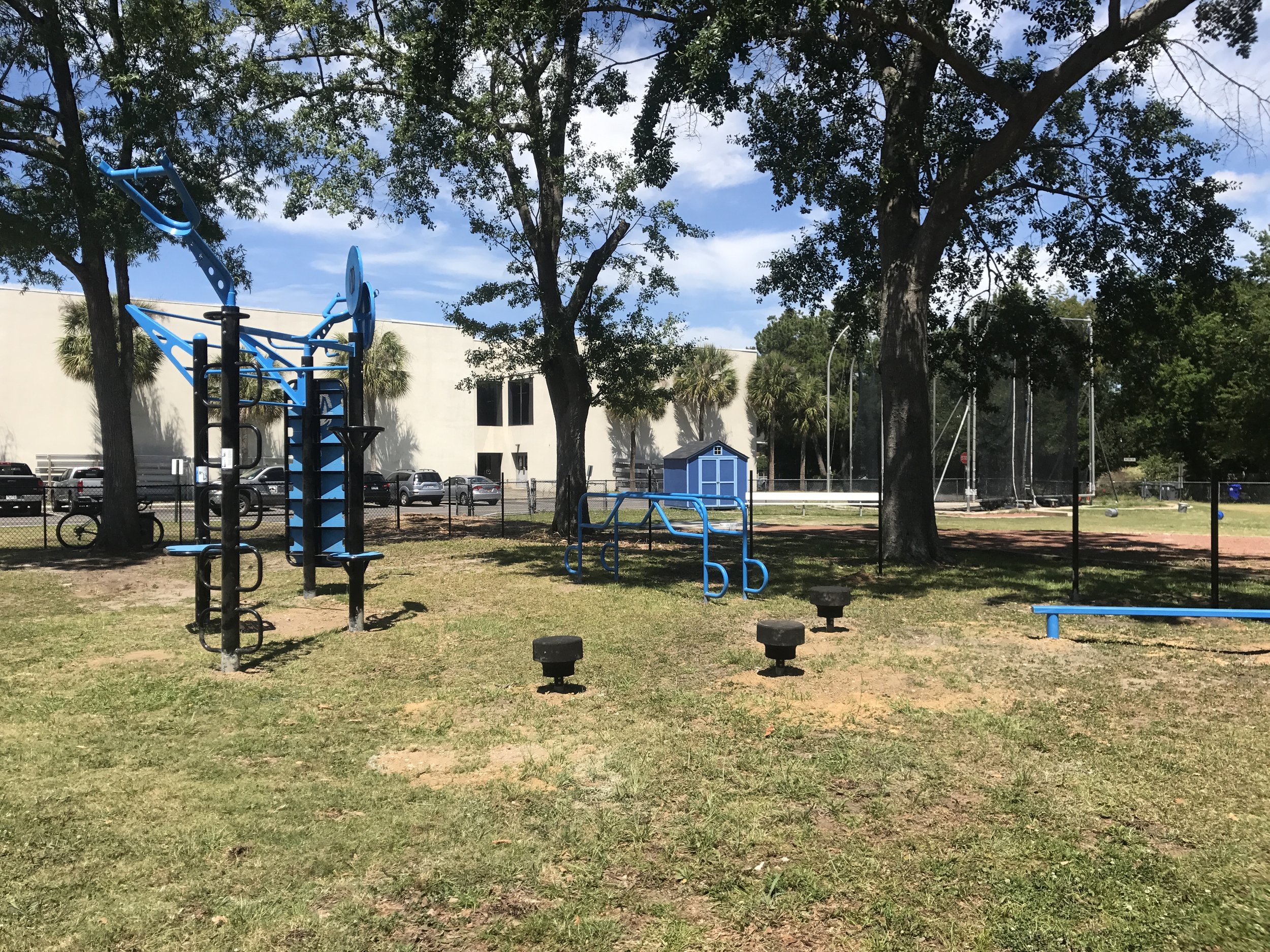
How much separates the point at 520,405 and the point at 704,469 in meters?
26.1

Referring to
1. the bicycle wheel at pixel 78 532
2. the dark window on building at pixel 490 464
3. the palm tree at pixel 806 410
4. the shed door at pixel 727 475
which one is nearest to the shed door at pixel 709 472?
the shed door at pixel 727 475

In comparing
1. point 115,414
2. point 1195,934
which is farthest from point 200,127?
point 1195,934

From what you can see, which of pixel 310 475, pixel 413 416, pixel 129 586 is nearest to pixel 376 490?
pixel 413 416

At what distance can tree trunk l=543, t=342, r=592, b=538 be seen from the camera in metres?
20.4

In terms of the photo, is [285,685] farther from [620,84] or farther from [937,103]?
[937,103]

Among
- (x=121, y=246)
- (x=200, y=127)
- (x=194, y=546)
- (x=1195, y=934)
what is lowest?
(x=1195, y=934)

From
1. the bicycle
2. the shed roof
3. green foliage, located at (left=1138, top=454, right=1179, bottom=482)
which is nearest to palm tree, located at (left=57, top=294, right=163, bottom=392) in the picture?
the bicycle

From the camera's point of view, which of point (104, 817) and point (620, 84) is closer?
point (104, 817)

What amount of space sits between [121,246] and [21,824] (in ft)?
45.7

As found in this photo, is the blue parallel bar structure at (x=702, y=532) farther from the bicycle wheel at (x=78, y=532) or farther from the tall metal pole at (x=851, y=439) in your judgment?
the tall metal pole at (x=851, y=439)

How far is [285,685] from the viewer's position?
7.25m

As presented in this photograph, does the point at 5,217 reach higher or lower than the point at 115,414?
higher

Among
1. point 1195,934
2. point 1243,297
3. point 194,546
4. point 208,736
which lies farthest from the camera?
point 1243,297

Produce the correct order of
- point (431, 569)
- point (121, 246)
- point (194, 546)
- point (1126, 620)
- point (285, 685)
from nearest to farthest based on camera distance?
1. point (285, 685)
2. point (194, 546)
3. point (1126, 620)
4. point (431, 569)
5. point (121, 246)
